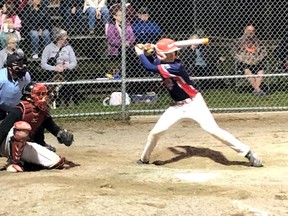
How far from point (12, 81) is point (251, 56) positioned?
247 inches

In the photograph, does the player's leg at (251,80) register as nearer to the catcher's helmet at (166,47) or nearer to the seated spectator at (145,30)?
the seated spectator at (145,30)

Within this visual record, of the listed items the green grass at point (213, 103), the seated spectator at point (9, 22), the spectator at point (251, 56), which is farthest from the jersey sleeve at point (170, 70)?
the spectator at point (251, 56)

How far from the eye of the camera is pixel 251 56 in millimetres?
13969

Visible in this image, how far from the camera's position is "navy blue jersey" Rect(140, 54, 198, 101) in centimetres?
838

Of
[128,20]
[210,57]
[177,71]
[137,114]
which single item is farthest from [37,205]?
[210,57]

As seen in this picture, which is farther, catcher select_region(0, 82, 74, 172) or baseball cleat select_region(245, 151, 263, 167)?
baseball cleat select_region(245, 151, 263, 167)

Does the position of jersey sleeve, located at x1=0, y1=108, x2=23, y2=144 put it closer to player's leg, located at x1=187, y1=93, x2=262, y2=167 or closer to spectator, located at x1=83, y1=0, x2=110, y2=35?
player's leg, located at x1=187, y1=93, x2=262, y2=167

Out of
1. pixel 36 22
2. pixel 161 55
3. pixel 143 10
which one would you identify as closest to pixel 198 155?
pixel 161 55

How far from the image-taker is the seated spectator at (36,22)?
13.1 metres

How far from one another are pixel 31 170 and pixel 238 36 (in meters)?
7.59

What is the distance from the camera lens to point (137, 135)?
11.0 m

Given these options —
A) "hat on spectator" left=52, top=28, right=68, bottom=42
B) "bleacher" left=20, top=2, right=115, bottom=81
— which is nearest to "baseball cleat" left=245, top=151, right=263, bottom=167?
"hat on spectator" left=52, top=28, right=68, bottom=42

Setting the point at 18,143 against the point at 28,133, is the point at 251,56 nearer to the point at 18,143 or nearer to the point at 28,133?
the point at 28,133

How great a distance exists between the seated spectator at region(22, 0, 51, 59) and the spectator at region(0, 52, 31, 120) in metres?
3.99
